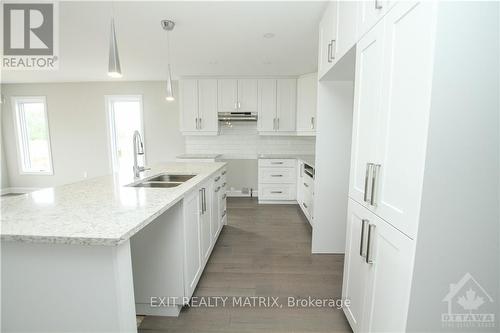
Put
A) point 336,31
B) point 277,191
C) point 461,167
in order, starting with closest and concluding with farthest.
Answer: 1. point 461,167
2. point 336,31
3. point 277,191

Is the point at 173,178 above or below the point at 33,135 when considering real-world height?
below

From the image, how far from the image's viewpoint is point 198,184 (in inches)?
74.8

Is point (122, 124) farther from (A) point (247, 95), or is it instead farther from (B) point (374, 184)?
(B) point (374, 184)

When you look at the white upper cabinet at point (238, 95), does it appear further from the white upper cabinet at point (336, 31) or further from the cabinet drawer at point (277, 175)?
the white upper cabinet at point (336, 31)

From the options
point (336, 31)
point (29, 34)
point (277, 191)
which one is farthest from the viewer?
point (277, 191)

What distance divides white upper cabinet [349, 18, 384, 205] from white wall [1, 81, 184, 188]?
4.35m

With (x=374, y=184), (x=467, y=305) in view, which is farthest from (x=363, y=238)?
(x=467, y=305)

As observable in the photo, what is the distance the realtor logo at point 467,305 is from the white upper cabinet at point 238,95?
4.10 m

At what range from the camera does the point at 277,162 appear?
442cm

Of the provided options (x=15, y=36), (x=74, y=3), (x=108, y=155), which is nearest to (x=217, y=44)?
(x=74, y=3)

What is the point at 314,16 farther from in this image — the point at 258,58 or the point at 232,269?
the point at 232,269

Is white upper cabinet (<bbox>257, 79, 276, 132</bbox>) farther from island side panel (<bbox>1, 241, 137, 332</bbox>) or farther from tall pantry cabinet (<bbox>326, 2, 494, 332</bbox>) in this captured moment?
island side panel (<bbox>1, 241, 137, 332</bbox>)

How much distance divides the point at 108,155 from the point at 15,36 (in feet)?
9.97

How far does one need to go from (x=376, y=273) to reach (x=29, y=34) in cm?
395
